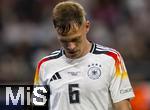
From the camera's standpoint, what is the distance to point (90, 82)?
358 centimetres

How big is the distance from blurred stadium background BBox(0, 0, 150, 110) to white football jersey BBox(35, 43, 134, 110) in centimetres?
415

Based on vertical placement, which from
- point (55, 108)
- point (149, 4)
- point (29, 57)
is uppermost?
point (149, 4)

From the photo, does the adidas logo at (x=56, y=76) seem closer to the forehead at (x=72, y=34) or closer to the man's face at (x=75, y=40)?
the man's face at (x=75, y=40)

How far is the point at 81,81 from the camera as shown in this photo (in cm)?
361

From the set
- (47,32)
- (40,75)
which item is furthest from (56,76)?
(47,32)

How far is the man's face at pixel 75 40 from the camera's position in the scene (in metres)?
3.52

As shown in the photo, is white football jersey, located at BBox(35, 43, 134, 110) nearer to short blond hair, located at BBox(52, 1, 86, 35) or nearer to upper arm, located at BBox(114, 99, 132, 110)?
upper arm, located at BBox(114, 99, 132, 110)

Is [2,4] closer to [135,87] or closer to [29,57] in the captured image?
[29,57]

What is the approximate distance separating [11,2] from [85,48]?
6089 millimetres

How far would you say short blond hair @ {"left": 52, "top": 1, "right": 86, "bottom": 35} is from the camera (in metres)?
3.51

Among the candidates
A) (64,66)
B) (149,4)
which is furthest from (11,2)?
(64,66)

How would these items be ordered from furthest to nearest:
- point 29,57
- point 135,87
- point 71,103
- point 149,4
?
1. point 149,4
2. point 29,57
3. point 135,87
4. point 71,103

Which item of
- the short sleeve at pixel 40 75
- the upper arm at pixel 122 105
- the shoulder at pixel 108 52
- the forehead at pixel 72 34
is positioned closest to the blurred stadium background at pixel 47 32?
the short sleeve at pixel 40 75

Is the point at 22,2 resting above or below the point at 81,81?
above
